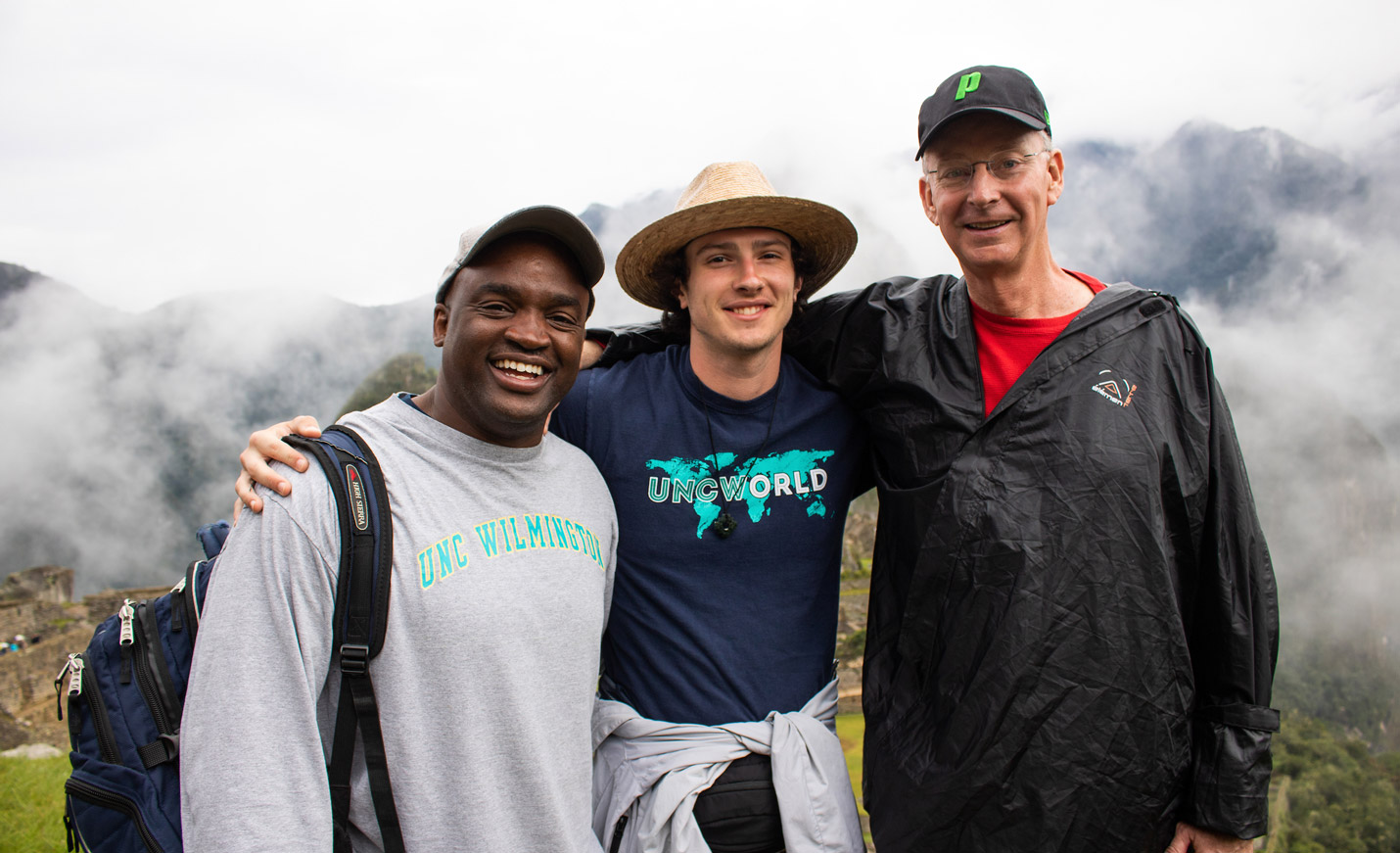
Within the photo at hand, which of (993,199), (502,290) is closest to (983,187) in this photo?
(993,199)

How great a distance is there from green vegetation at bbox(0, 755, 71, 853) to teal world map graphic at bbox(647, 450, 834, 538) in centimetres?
539

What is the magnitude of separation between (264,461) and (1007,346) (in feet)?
8.36

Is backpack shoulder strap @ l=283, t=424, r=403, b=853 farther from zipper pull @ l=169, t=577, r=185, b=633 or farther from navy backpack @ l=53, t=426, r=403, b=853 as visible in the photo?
zipper pull @ l=169, t=577, r=185, b=633

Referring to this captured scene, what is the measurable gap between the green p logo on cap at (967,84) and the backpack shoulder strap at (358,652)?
2555mm

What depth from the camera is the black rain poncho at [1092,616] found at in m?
2.49

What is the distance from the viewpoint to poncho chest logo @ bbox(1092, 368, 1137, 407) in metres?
2.59

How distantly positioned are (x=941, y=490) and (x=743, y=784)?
4.31 feet

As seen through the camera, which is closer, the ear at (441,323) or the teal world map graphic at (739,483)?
the ear at (441,323)

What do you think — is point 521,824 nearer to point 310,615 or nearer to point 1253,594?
point 310,615

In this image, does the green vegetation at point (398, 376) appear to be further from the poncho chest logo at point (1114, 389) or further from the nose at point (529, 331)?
the poncho chest logo at point (1114, 389)

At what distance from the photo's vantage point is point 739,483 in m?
3.09

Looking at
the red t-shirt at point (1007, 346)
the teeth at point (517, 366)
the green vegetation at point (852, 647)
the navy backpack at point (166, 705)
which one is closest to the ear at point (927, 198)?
the red t-shirt at point (1007, 346)

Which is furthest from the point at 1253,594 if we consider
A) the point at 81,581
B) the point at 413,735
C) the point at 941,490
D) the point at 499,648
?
the point at 81,581

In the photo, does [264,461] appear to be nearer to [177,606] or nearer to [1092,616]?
[177,606]
